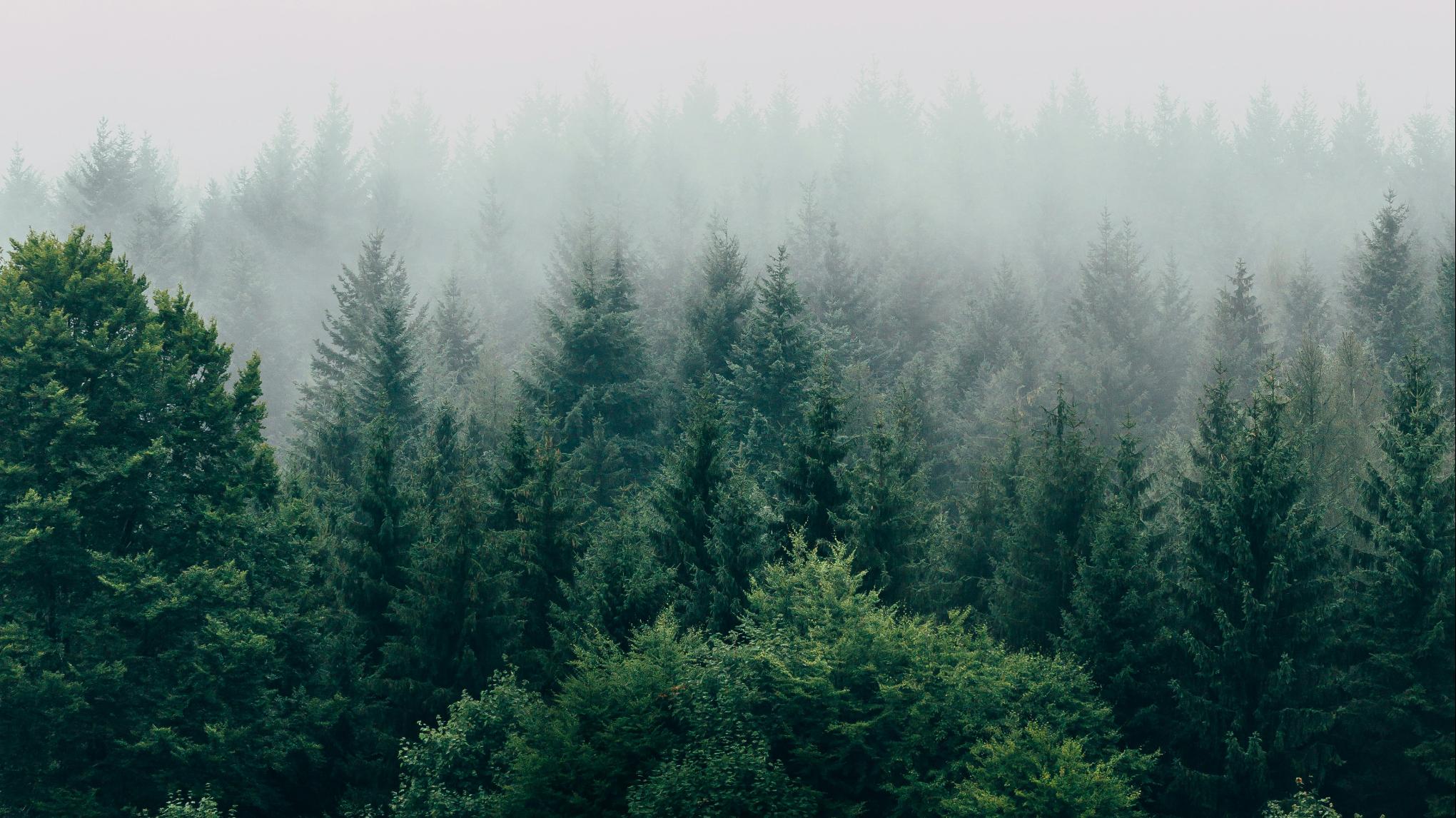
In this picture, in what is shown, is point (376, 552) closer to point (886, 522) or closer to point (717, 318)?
point (886, 522)

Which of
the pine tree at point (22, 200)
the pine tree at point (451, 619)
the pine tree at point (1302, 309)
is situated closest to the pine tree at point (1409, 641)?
the pine tree at point (451, 619)

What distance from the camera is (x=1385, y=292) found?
207ft

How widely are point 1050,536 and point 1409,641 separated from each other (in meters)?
9.95

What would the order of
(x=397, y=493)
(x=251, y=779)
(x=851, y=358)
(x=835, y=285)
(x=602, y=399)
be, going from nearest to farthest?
1. (x=251, y=779)
2. (x=397, y=493)
3. (x=602, y=399)
4. (x=851, y=358)
5. (x=835, y=285)

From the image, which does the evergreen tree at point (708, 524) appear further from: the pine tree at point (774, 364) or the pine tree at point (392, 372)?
the pine tree at point (392, 372)

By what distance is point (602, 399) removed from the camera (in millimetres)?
51406

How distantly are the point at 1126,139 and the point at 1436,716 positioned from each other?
92737 mm

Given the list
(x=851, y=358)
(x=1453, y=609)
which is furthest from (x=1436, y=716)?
(x=851, y=358)

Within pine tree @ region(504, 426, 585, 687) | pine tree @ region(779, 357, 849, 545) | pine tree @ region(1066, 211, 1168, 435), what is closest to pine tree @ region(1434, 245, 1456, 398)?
pine tree @ region(1066, 211, 1168, 435)

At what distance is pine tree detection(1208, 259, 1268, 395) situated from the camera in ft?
191

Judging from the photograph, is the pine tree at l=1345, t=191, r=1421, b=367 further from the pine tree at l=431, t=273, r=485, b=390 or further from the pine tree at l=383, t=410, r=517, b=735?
Result: the pine tree at l=431, t=273, r=485, b=390

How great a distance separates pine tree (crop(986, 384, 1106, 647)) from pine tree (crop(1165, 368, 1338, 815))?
126 inches

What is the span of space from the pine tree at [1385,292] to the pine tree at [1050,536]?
30112mm

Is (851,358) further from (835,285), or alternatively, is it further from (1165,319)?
(1165,319)
